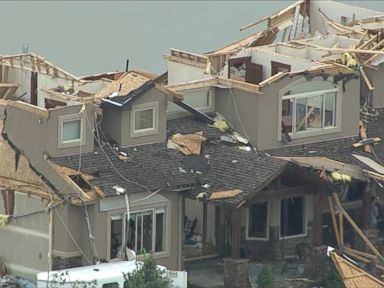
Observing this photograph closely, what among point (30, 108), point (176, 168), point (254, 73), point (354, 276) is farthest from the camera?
point (254, 73)

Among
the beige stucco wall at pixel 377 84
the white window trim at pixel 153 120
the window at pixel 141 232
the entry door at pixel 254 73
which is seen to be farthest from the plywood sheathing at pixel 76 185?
the beige stucco wall at pixel 377 84

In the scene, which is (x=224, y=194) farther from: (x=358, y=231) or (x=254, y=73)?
(x=254, y=73)

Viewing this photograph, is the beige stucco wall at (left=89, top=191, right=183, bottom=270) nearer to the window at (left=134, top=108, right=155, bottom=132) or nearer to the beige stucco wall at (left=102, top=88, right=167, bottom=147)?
the beige stucco wall at (left=102, top=88, right=167, bottom=147)

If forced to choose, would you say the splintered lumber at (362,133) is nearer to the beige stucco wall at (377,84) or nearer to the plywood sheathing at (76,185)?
the beige stucco wall at (377,84)

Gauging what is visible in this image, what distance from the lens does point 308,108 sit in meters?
59.5

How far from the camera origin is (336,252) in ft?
184

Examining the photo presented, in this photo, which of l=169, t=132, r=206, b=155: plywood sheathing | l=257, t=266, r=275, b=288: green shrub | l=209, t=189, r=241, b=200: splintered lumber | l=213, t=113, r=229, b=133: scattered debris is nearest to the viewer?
l=257, t=266, r=275, b=288: green shrub

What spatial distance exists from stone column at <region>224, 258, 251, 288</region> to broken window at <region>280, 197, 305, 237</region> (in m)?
3.95

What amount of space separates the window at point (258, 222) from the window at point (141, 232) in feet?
11.3

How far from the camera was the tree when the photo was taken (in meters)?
52.0

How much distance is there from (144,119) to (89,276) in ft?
19.3

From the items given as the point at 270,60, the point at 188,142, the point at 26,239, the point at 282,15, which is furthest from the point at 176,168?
the point at 282,15

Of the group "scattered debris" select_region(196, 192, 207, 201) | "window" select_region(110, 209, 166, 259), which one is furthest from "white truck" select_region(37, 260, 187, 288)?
"scattered debris" select_region(196, 192, 207, 201)

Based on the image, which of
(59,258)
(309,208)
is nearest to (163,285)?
Answer: (59,258)
